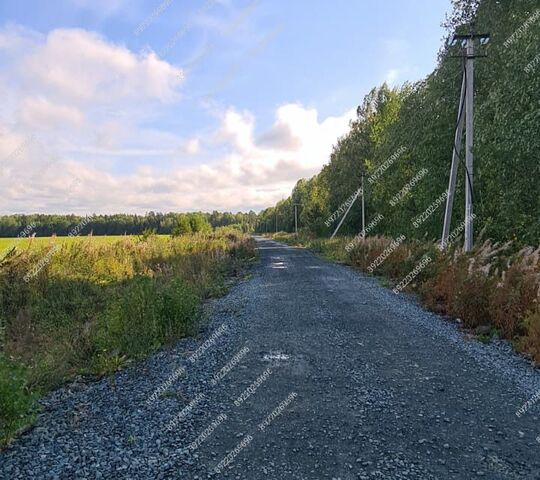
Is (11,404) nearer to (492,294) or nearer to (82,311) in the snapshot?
(82,311)

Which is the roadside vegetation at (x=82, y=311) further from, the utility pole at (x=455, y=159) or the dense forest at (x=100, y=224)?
the utility pole at (x=455, y=159)

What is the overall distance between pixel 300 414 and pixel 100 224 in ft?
197

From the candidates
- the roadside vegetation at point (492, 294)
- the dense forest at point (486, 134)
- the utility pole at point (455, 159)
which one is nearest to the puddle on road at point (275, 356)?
the roadside vegetation at point (492, 294)

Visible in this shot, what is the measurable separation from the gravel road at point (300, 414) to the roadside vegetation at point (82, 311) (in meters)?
0.34

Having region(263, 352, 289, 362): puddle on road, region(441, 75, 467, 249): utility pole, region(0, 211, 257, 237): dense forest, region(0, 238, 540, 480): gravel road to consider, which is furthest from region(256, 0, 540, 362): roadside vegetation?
region(0, 211, 257, 237): dense forest

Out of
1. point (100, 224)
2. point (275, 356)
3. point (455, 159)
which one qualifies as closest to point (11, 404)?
point (275, 356)

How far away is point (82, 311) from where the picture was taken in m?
10.1

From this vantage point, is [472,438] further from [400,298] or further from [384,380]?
[400,298]

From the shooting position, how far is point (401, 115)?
1747 centimetres

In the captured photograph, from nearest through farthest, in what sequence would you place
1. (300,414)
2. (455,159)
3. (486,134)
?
(300,414) < (486,134) < (455,159)

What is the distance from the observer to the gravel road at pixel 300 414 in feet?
10.4

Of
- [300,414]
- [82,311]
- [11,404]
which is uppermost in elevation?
[11,404]

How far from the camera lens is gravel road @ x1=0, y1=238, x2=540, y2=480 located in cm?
316

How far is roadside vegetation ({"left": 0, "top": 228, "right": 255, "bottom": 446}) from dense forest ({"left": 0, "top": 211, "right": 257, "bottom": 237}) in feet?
5.10
